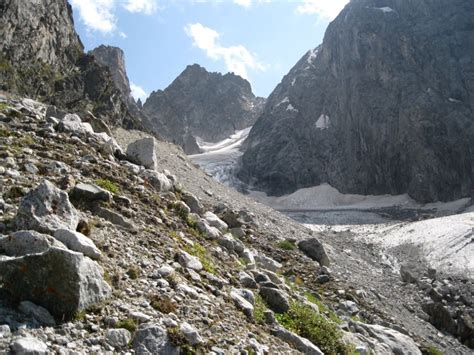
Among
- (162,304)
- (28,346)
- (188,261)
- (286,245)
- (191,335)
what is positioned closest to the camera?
(28,346)

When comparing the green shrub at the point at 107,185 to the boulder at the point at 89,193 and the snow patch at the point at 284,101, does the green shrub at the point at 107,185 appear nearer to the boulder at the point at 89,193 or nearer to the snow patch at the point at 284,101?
the boulder at the point at 89,193

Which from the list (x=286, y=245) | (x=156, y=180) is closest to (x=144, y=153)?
(x=156, y=180)

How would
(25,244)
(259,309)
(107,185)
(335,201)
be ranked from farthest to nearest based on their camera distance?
1. (335,201)
2. (107,185)
3. (259,309)
4. (25,244)

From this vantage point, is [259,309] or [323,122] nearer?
[259,309]

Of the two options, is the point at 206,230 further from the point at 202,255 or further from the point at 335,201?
the point at 335,201

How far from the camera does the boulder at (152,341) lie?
5.25 meters

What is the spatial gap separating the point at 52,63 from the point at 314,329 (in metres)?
55.8

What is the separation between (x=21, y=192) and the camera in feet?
24.2

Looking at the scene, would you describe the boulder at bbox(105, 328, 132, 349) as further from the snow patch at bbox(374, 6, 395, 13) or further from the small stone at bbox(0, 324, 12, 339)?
the snow patch at bbox(374, 6, 395, 13)

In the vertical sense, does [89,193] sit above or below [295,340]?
above

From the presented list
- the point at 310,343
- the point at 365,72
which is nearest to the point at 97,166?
the point at 310,343

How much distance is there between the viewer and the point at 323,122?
5600 inches

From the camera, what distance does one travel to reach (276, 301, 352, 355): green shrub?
27.6 ft

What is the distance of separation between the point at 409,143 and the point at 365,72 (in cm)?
2409
